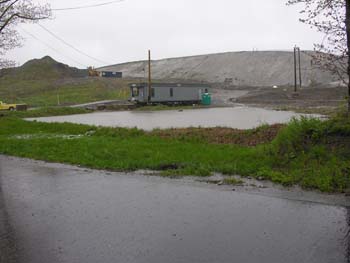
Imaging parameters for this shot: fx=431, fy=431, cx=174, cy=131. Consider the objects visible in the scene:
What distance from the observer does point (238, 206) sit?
6.79 meters

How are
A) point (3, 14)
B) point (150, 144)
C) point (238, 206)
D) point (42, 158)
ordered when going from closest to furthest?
point (238, 206) < point (42, 158) < point (150, 144) < point (3, 14)

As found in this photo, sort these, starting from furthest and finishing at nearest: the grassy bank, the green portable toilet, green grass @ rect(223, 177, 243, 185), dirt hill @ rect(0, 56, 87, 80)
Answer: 1. dirt hill @ rect(0, 56, 87, 80)
2. the green portable toilet
3. the grassy bank
4. green grass @ rect(223, 177, 243, 185)

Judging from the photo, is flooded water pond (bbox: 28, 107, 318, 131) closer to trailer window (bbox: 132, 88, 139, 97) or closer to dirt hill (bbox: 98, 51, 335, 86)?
trailer window (bbox: 132, 88, 139, 97)

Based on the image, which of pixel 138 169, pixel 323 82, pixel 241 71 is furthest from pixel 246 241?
pixel 241 71

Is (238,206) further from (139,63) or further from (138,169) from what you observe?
(139,63)

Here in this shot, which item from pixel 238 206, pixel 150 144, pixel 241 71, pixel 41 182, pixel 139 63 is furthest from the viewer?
pixel 139 63

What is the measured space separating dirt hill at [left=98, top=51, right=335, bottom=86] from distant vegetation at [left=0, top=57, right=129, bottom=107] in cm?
3067

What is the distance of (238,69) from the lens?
125250 mm

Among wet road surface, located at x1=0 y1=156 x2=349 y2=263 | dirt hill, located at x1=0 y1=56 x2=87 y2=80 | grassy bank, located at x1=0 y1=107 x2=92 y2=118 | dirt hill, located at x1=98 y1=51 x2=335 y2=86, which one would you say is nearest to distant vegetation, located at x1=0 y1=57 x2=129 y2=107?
dirt hill, located at x1=0 y1=56 x2=87 y2=80

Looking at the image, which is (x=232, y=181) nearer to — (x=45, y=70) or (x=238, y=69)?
(x=238, y=69)

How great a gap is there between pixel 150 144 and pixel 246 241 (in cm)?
858

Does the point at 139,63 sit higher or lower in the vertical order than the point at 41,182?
higher

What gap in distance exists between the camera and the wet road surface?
4.91 meters

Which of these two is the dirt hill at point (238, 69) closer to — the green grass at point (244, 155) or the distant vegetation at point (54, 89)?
the distant vegetation at point (54, 89)
